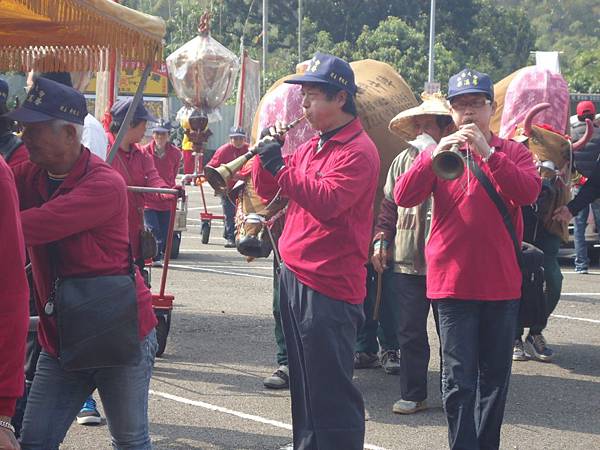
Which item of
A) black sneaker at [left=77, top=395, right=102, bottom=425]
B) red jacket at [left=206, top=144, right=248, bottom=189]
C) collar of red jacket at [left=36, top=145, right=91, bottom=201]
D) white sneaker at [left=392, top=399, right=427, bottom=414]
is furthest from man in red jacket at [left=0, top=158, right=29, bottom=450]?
red jacket at [left=206, top=144, right=248, bottom=189]

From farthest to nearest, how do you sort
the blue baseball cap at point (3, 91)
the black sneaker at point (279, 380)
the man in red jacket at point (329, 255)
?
the black sneaker at point (279, 380) < the man in red jacket at point (329, 255) < the blue baseball cap at point (3, 91)

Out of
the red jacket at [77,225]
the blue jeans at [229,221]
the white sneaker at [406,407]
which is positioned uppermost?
the red jacket at [77,225]

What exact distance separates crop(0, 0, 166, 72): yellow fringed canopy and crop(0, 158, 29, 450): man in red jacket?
90.2 inches

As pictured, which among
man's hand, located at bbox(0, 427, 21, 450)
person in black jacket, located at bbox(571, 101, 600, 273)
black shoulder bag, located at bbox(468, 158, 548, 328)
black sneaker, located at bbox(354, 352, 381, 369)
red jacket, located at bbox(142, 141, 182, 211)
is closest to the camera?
man's hand, located at bbox(0, 427, 21, 450)

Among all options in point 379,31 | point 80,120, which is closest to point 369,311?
point 80,120

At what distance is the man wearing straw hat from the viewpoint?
745 cm

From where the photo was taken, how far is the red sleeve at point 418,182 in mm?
5848

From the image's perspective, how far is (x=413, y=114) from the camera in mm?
7188

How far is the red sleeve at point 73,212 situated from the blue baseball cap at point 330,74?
127cm

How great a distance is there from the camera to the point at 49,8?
18.1 ft

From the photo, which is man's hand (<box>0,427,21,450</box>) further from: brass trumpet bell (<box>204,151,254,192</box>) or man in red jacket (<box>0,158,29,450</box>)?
brass trumpet bell (<box>204,151,254,192</box>)

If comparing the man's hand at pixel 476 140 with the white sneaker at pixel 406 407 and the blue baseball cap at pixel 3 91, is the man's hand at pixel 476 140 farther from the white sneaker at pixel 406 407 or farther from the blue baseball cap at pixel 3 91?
the white sneaker at pixel 406 407

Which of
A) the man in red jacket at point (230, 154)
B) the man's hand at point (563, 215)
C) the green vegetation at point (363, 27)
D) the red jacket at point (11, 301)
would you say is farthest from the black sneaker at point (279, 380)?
the green vegetation at point (363, 27)

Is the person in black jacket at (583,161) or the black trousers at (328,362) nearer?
the black trousers at (328,362)
